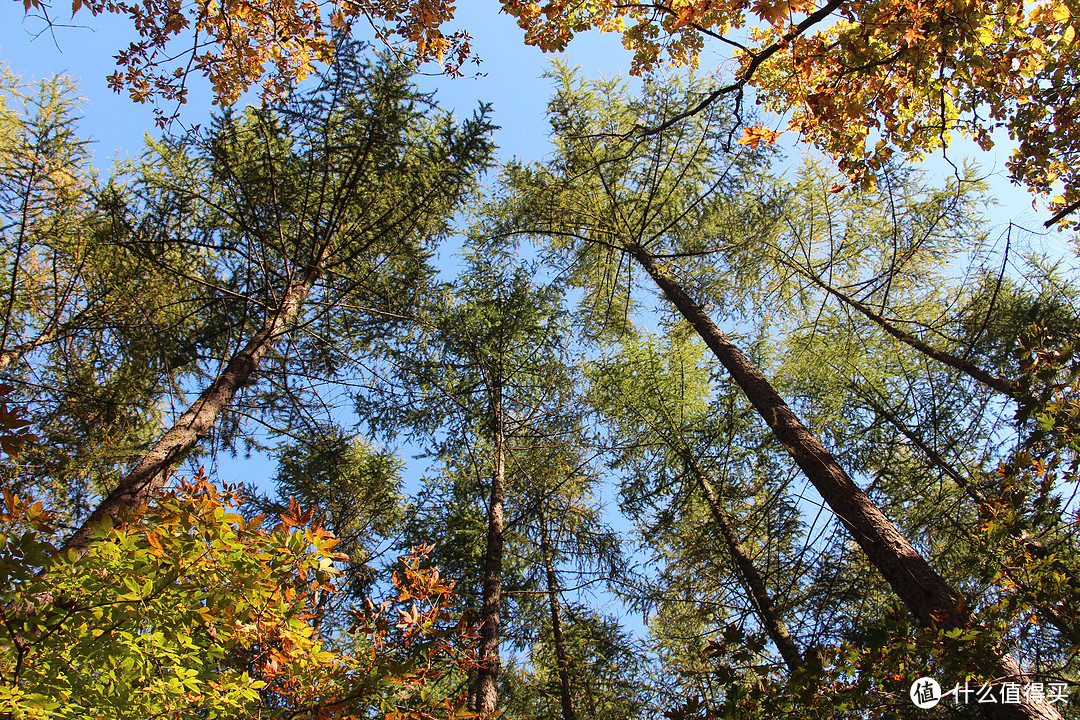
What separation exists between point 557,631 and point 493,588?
2.27m

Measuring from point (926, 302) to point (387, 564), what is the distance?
852 centimetres

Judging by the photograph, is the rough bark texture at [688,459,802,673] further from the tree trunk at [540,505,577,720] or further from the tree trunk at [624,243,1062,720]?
the tree trunk at [540,505,577,720]

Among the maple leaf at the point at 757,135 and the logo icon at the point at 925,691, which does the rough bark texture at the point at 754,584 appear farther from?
the maple leaf at the point at 757,135

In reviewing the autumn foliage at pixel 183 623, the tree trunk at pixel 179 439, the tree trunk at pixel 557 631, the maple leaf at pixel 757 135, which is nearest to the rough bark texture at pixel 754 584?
the tree trunk at pixel 557 631

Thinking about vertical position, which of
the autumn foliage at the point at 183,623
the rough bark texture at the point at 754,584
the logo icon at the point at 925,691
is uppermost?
the rough bark texture at the point at 754,584

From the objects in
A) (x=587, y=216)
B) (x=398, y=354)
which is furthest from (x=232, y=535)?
(x=587, y=216)

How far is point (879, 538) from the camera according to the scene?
362 centimetres

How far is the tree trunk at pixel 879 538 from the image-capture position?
2.56 metres

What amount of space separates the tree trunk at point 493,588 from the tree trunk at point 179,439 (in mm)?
2491

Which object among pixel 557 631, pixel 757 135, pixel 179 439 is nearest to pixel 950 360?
pixel 757 135

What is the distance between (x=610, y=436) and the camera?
8.16 m

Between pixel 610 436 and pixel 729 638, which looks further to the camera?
pixel 610 436

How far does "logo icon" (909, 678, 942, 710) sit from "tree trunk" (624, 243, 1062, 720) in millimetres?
273

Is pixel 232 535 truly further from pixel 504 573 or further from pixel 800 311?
pixel 800 311
